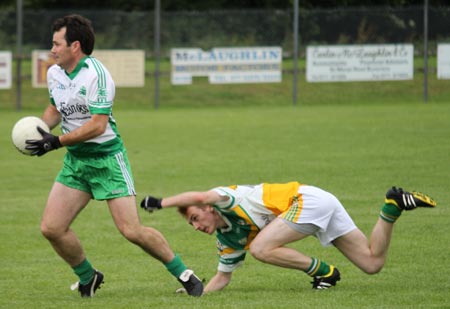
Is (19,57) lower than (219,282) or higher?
higher

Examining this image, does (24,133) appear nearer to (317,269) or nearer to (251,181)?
(317,269)

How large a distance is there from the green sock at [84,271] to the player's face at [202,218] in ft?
3.29

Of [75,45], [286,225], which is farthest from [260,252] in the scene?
[75,45]

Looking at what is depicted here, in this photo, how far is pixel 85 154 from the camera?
7688mm

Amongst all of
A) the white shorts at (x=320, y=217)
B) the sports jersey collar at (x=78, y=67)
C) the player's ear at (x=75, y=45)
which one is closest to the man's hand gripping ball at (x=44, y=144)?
the sports jersey collar at (x=78, y=67)

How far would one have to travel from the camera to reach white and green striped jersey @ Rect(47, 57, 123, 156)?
24.7 ft

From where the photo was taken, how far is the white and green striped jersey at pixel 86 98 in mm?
7516

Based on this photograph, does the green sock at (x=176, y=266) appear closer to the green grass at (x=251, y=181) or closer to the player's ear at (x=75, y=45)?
the green grass at (x=251, y=181)

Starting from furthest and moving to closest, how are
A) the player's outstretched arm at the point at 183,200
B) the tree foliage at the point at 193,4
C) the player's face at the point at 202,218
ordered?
the tree foliage at the point at 193,4
the player's face at the point at 202,218
the player's outstretched arm at the point at 183,200

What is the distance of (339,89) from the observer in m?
28.6

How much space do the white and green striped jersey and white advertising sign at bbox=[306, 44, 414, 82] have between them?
20.1m

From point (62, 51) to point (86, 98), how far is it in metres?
0.39

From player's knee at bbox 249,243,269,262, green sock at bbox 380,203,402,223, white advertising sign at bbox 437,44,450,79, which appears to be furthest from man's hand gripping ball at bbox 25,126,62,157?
white advertising sign at bbox 437,44,450,79

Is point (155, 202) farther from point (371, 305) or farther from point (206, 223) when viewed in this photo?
point (371, 305)
